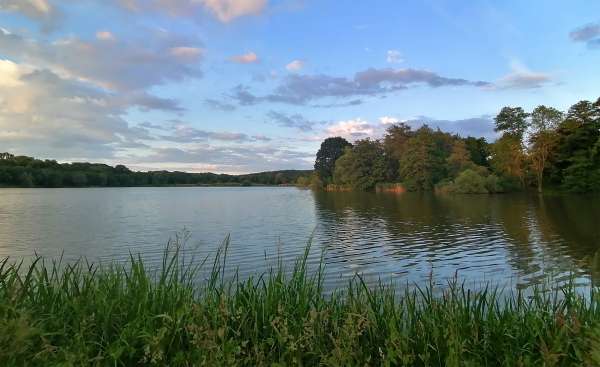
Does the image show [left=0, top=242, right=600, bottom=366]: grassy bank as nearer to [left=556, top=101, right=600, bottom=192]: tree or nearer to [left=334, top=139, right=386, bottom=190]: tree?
[left=556, top=101, right=600, bottom=192]: tree

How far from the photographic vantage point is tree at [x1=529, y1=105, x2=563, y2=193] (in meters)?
62.4

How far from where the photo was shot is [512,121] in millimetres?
70188

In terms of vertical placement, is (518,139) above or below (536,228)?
above

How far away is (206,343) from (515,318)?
149 inches

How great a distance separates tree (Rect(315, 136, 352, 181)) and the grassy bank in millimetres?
112248

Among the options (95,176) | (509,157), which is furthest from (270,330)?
(95,176)

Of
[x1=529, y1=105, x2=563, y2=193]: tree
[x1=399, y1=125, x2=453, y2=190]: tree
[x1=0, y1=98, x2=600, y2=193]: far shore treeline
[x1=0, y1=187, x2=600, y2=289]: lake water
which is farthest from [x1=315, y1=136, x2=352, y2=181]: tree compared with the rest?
[x1=0, y1=187, x2=600, y2=289]: lake water

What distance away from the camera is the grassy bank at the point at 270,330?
3979 millimetres

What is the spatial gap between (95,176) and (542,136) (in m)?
115

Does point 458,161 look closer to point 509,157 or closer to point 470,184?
point 509,157

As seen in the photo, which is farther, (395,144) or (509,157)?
(395,144)

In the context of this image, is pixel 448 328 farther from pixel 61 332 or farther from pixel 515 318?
pixel 61 332

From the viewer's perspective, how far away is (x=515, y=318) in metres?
5.32

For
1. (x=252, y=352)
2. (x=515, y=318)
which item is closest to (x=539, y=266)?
(x=515, y=318)
